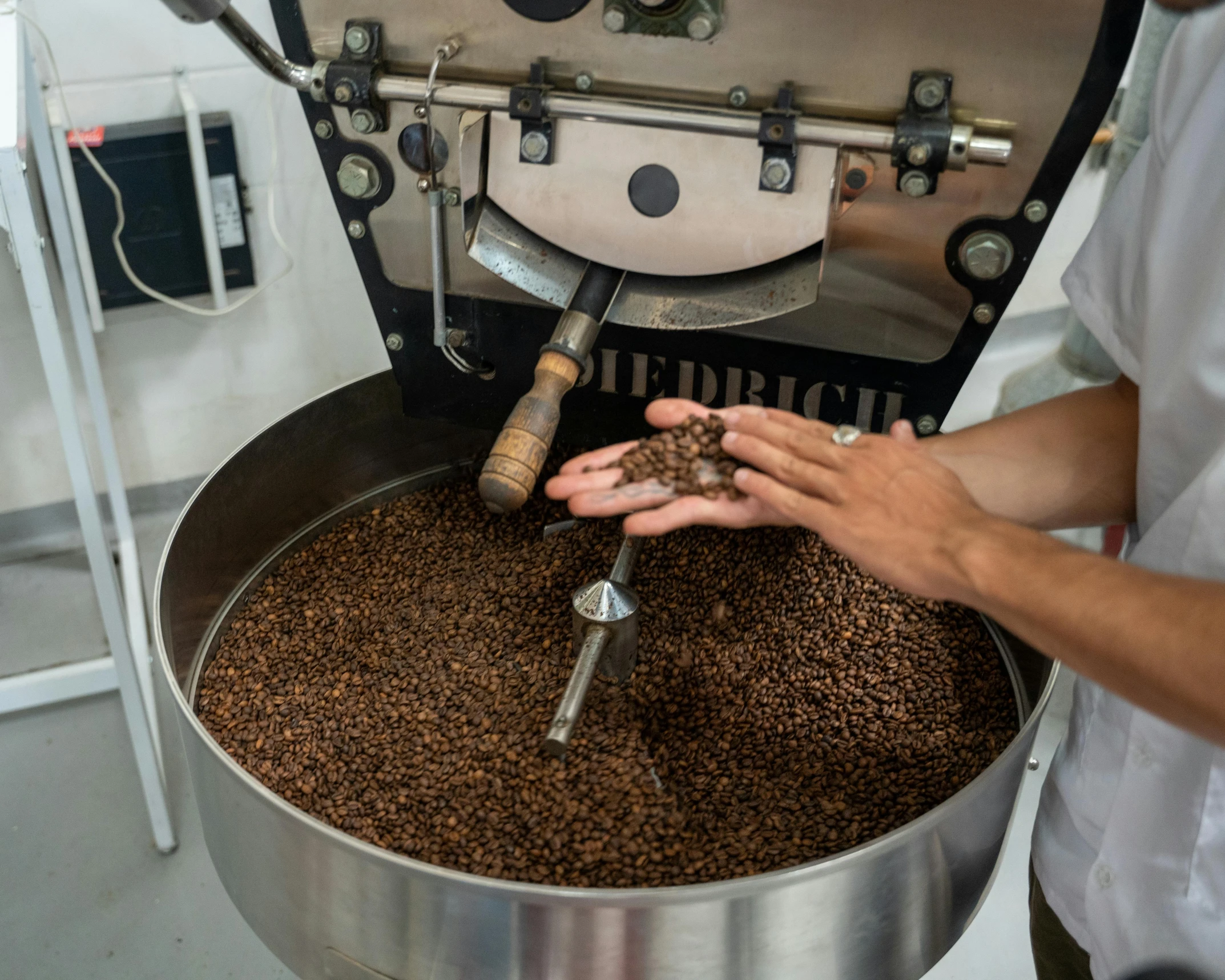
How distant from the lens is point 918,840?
79 centimetres

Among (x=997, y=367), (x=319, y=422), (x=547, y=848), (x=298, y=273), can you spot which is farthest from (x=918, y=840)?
(x=997, y=367)

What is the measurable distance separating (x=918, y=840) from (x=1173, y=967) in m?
0.32

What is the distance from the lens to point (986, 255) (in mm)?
870

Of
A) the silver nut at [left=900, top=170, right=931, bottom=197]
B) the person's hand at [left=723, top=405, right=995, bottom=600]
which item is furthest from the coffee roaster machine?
the person's hand at [left=723, top=405, right=995, bottom=600]

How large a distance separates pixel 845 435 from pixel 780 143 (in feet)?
0.76

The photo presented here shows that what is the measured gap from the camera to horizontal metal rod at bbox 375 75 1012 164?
0.80 meters

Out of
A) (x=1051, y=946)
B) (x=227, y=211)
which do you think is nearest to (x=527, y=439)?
(x=1051, y=946)

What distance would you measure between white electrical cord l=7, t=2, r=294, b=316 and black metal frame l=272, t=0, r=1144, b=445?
0.74m

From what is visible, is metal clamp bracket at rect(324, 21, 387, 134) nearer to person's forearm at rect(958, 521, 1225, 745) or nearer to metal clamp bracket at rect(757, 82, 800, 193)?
metal clamp bracket at rect(757, 82, 800, 193)

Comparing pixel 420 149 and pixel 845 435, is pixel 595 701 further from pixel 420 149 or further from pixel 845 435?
pixel 420 149

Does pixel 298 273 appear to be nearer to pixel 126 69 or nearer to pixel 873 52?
pixel 126 69

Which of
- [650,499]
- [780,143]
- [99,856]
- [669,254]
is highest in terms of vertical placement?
[780,143]

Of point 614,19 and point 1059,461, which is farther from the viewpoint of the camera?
point 1059,461

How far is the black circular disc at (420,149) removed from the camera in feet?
3.01
